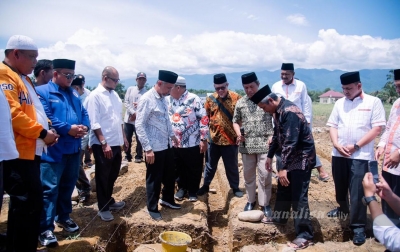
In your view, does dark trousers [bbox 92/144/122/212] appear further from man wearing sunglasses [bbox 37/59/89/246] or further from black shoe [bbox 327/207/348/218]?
black shoe [bbox 327/207/348/218]

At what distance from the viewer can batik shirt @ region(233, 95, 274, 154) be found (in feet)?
14.4

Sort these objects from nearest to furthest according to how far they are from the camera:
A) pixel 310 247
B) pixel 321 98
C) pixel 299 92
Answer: pixel 310 247 < pixel 299 92 < pixel 321 98

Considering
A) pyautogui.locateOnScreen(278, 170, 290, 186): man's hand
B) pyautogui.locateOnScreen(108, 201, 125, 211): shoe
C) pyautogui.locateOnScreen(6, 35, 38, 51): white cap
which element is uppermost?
pyautogui.locateOnScreen(6, 35, 38, 51): white cap

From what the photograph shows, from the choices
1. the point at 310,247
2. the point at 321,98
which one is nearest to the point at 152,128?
the point at 310,247

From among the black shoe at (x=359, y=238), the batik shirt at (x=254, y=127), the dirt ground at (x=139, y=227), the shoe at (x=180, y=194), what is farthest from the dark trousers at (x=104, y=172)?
the black shoe at (x=359, y=238)

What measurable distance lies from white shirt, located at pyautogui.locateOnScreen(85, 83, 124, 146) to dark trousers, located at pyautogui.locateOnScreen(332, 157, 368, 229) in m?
3.17

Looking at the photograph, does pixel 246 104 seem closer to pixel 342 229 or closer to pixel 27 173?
pixel 342 229

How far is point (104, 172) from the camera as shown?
13.7 feet

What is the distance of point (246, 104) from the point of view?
455 cm

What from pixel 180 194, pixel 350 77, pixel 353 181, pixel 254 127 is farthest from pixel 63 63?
pixel 353 181

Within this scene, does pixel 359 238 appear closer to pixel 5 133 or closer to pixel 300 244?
pixel 300 244

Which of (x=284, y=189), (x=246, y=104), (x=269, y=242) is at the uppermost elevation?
(x=246, y=104)

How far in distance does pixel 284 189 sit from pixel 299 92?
6.81ft

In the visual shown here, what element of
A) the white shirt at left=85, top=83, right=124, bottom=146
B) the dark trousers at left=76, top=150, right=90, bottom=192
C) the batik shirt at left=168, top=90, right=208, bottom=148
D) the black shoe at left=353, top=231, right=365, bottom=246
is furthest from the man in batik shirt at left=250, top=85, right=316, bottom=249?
the dark trousers at left=76, top=150, right=90, bottom=192
